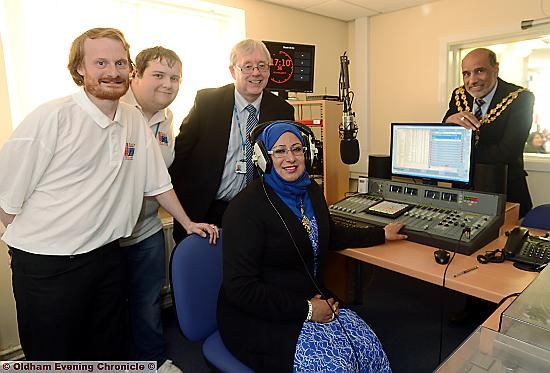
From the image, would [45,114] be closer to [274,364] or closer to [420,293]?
[274,364]

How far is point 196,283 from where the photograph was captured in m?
1.38

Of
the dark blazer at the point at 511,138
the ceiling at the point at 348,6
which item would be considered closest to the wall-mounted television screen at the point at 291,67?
the ceiling at the point at 348,6

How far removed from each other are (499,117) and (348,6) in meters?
1.84

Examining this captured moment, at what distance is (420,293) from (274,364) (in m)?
1.94

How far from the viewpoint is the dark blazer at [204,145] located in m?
1.88

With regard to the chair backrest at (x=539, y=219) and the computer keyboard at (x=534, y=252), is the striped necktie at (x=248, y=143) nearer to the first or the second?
the computer keyboard at (x=534, y=252)

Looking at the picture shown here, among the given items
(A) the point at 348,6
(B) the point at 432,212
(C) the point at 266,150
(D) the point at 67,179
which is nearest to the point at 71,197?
(D) the point at 67,179

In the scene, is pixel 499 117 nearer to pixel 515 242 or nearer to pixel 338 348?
pixel 515 242

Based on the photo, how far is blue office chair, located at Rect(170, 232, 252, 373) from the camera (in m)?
Result: 1.33

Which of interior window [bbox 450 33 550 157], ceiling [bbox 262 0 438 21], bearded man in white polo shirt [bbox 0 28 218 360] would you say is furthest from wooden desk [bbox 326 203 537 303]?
ceiling [bbox 262 0 438 21]

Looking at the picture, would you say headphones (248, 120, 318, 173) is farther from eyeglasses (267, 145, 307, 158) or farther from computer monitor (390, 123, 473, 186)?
computer monitor (390, 123, 473, 186)

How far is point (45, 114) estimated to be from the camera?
4.16 ft

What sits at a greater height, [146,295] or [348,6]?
[348,6]

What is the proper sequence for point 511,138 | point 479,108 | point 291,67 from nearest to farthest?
point 511,138, point 479,108, point 291,67
